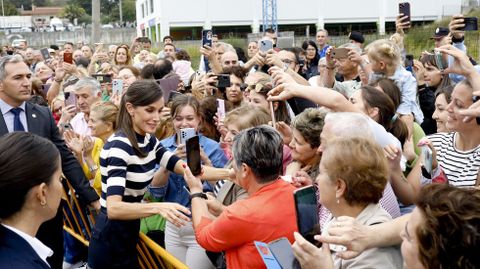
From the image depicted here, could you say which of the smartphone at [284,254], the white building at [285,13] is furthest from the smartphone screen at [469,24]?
the white building at [285,13]

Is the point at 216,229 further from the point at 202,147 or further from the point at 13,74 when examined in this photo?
the point at 13,74

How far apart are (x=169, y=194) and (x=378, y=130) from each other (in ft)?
6.29

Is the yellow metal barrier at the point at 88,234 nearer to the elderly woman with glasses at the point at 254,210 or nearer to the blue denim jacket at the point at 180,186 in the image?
the blue denim jacket at the point at 180,186

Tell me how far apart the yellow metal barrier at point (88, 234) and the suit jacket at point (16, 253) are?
1.31 metres

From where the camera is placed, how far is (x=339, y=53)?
591 centimetres

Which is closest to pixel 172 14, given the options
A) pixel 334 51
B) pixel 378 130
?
pixel 334 51

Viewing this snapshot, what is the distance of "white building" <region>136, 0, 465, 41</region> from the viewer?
4975cm

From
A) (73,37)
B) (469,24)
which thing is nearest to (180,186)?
(469,24)

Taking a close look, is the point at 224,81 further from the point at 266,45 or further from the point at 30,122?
the point at 30,122

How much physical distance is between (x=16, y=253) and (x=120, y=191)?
1.24 m

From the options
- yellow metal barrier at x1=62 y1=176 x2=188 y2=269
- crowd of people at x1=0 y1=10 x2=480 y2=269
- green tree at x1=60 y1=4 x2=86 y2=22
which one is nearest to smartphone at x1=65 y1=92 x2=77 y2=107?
crowd of people at x1=0 y1=10 x2=480 y2=269

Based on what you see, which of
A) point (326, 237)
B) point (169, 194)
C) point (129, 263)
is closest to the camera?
point (326, 237)

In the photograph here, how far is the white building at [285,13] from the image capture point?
49.8 meters

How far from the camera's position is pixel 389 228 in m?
2.20
